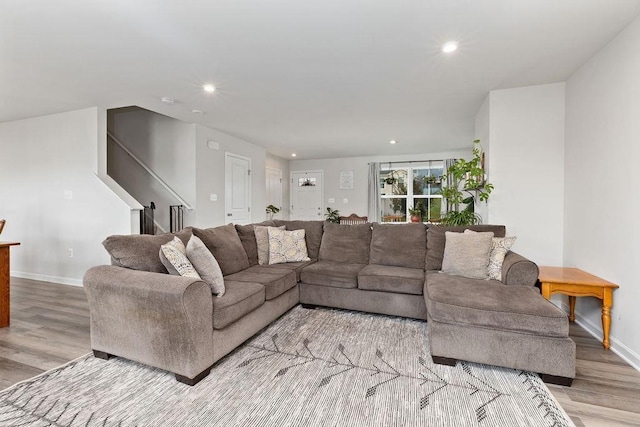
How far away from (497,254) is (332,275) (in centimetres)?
154

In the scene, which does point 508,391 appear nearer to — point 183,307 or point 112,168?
point 183,307

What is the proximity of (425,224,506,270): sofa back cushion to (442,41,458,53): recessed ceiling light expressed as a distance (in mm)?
1696

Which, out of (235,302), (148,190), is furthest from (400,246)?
(148,190)

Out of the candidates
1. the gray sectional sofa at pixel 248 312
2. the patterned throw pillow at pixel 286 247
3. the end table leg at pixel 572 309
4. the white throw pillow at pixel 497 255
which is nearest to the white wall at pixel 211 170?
the patterned throw pillow at pixel 286 247

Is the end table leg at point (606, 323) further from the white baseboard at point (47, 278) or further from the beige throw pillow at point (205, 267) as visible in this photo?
the white baseboard at point (47, 278)

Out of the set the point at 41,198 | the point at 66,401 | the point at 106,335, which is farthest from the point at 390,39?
the point at 41,198

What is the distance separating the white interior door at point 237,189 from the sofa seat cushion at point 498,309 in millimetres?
4143

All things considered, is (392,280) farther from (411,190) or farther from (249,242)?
(411,190)

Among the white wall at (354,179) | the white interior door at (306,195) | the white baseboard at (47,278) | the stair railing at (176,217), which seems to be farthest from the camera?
the white interior door at (306,195)

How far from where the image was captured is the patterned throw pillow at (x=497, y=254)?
2.63 meters

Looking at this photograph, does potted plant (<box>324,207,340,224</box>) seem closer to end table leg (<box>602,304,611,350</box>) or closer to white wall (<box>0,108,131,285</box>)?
white wall (<box>0,108,131,285</box>)

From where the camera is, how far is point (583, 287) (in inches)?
94.0

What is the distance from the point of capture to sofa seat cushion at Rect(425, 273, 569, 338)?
1.85 metres

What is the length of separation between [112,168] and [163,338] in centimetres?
490
